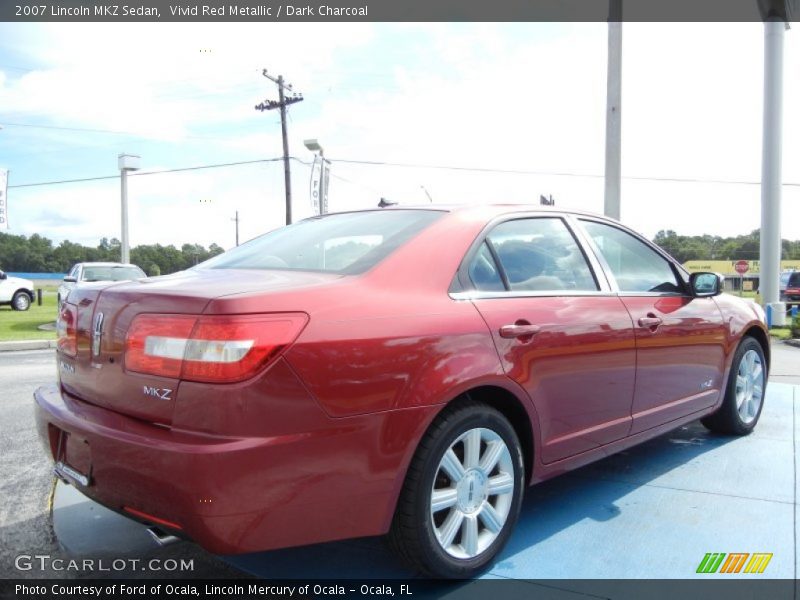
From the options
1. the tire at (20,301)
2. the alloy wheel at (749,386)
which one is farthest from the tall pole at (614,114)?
the tire at (20,301)

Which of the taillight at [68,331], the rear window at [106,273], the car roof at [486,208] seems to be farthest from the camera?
the rear window at [106,273]

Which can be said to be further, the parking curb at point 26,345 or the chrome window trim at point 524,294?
the parking curb at point 26,345

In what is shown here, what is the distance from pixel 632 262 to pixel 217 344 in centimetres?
280

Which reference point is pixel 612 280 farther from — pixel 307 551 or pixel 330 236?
pixel 307 551

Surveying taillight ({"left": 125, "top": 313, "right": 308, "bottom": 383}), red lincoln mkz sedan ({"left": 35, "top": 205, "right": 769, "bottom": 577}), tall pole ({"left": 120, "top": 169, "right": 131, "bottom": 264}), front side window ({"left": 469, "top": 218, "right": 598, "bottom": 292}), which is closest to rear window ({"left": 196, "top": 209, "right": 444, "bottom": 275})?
red lincoln mkz sedan ({"left": 35, "top": 205, "right": 769, "bottom": 577})

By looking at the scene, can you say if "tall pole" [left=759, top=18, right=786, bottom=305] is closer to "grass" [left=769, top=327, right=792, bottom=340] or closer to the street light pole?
"grass" [left=769, top=327, right=792, bottom=340]

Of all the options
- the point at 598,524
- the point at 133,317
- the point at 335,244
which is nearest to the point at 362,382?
the point at 133,317

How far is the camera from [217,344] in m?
2.08

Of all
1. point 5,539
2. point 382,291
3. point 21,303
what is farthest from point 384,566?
point 21,303

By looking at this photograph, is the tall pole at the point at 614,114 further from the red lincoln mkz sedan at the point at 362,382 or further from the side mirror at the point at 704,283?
the red lincoln mkz sedan at the point at 362,382

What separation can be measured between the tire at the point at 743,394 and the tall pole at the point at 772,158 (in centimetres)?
1392

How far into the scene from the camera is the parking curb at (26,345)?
41.1 ft

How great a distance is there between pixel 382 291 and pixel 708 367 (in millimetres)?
2696

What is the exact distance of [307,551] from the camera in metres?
2.97
